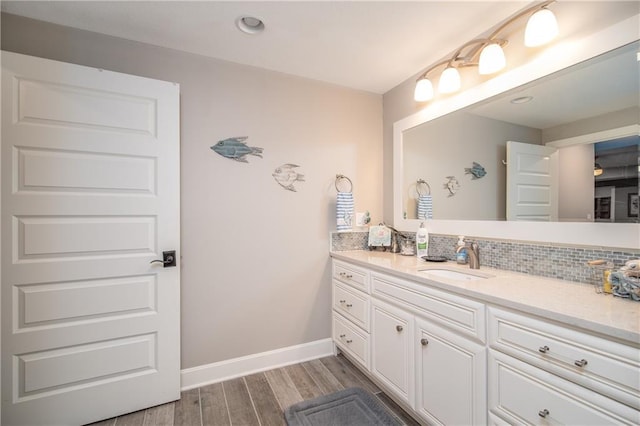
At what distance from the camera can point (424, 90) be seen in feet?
6.73

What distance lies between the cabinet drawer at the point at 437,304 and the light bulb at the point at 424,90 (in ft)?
4.51

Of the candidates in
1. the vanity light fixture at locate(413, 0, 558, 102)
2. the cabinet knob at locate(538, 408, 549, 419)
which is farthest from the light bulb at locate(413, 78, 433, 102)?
the cabinet knob at locate(538, 408, 549, 419)

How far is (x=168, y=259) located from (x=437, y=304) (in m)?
1.65

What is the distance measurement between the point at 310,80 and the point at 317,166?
74 centimetres

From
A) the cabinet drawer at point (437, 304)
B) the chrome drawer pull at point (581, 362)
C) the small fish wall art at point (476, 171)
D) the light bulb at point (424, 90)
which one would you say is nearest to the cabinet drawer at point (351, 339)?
the cabinet drawer at point (437, 304)

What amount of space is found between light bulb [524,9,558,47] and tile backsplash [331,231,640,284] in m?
1.03

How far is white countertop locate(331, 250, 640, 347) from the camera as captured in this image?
846mm

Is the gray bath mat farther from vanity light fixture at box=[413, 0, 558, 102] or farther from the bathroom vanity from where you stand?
vanity light fixture at box=[413, 0, 558, 102]

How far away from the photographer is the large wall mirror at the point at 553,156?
1184 mm

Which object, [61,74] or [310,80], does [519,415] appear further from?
[61,74]

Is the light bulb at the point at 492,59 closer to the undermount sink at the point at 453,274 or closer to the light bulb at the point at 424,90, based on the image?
the light bulb at the point at 424,90

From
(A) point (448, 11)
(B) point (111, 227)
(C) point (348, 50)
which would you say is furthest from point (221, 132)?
(A) point (448, 11)

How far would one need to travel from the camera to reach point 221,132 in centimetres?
204

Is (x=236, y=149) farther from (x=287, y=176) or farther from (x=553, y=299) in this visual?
(x=553, y=299)
